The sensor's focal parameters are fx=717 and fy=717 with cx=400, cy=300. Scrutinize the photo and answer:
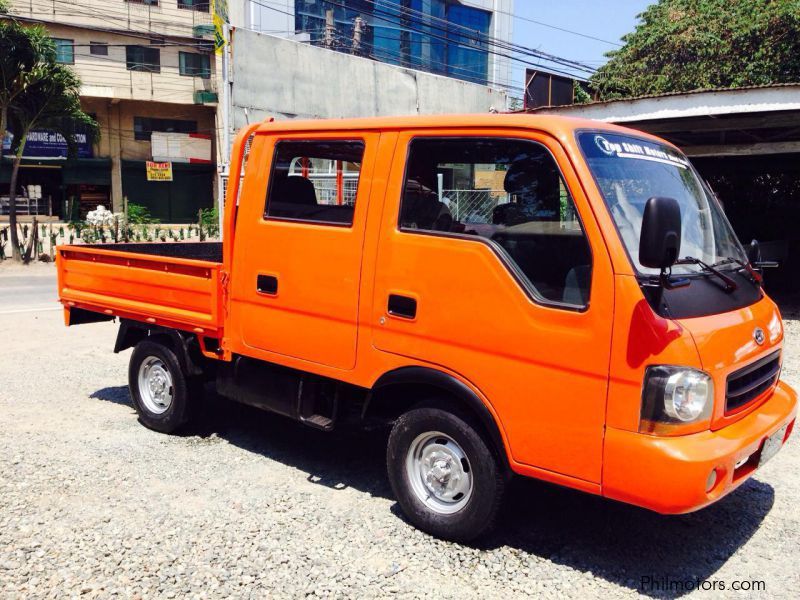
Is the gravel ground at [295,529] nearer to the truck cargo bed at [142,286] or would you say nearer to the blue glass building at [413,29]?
the truck cargo bed at [142,286]

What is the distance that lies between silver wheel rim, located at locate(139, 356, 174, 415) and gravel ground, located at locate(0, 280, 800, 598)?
0.81ft

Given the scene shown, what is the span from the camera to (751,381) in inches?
141

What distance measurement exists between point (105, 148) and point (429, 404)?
113 ft

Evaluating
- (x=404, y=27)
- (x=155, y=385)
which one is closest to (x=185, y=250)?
→ (x=155, y=385)

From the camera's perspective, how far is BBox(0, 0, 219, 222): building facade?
104 ft

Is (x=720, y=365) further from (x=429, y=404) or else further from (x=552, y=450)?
(x=429, y=404)

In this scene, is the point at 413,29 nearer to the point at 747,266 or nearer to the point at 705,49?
the point at 705,49

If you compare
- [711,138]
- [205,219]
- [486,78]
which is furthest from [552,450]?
[486,78]

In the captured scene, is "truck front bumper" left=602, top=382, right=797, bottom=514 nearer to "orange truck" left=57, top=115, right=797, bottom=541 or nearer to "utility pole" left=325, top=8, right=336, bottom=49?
"orange truck" left=57, top=115, right=797, bottom=541

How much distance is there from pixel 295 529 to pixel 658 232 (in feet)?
8.15

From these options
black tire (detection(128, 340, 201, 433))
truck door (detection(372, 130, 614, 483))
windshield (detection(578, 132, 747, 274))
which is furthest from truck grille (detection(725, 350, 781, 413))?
black tire (detection(128, 340, 201, 433))

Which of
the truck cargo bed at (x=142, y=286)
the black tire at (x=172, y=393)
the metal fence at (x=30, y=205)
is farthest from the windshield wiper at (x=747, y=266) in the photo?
the metal fence at (x=30, y=205)

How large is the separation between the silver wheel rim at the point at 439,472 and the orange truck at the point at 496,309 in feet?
0.04

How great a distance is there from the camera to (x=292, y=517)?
163 inches
